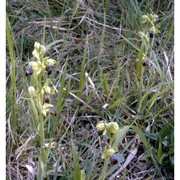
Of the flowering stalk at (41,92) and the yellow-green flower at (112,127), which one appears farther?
the flowering stalk at (41,92)

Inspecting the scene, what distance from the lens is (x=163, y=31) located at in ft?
7.33

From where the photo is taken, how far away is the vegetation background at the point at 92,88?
156 cm

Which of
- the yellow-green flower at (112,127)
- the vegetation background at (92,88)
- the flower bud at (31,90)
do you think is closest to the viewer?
the yellow-green flower at (112,127)

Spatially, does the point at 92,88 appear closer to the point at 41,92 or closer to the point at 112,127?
the point at 41,92

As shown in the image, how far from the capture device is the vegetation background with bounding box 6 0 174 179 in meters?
1.56

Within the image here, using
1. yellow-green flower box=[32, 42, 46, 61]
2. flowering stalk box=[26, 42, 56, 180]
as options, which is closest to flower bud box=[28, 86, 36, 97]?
flowering stalk box=[26, 42, 56, 180]

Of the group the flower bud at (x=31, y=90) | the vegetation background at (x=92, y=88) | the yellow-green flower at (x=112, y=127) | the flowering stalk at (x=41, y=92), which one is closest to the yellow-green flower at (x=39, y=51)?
the flowering stalk at (x=41, y=92)

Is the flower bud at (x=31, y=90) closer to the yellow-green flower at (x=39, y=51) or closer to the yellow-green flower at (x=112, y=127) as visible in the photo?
the yellow-green flower at (x=39, y=51)

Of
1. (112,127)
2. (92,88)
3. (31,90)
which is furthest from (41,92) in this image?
(92,88)

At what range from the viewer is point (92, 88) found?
1839 millimetres

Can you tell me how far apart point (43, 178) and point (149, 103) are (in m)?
0.60

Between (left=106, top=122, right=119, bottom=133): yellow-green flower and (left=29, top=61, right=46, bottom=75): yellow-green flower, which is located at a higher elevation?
(left=29, top=61, right=46, bottom=75): yellow-green flower

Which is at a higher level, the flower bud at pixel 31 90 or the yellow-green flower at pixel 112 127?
the flower bud at pixel 31 90

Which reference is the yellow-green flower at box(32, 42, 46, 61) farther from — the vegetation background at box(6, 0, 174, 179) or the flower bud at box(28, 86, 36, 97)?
the vegetation background at box(6, 0, 174, 179)
